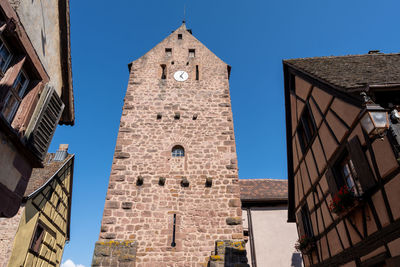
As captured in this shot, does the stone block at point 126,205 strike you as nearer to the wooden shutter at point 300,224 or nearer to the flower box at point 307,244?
the flower box at point 307,244

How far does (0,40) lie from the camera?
4.15 metres

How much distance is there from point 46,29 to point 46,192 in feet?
27.1

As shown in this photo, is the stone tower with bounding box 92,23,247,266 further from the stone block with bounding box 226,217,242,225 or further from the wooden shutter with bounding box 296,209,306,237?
the wooden shutter with bounding box 296,209,306,237

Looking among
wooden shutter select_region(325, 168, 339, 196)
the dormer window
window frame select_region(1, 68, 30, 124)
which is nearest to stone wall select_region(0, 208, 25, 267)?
the dormer window

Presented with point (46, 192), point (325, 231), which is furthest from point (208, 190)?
point (46, 192)

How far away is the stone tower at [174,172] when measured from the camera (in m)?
6.82

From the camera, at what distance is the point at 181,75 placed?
10.6 meters

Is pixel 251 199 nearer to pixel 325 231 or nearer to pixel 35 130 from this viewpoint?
pixel 325 231

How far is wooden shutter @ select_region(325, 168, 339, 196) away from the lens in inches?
207

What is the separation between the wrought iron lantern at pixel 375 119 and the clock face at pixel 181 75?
25.2 ft

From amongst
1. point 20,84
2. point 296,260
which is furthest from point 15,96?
point 296,260

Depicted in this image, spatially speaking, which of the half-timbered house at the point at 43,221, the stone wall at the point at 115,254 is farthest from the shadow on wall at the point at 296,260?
the half-timbered house at the point at 43,221

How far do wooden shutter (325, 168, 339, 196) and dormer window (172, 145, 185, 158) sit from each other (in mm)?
4427

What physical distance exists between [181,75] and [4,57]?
22.2 feet
